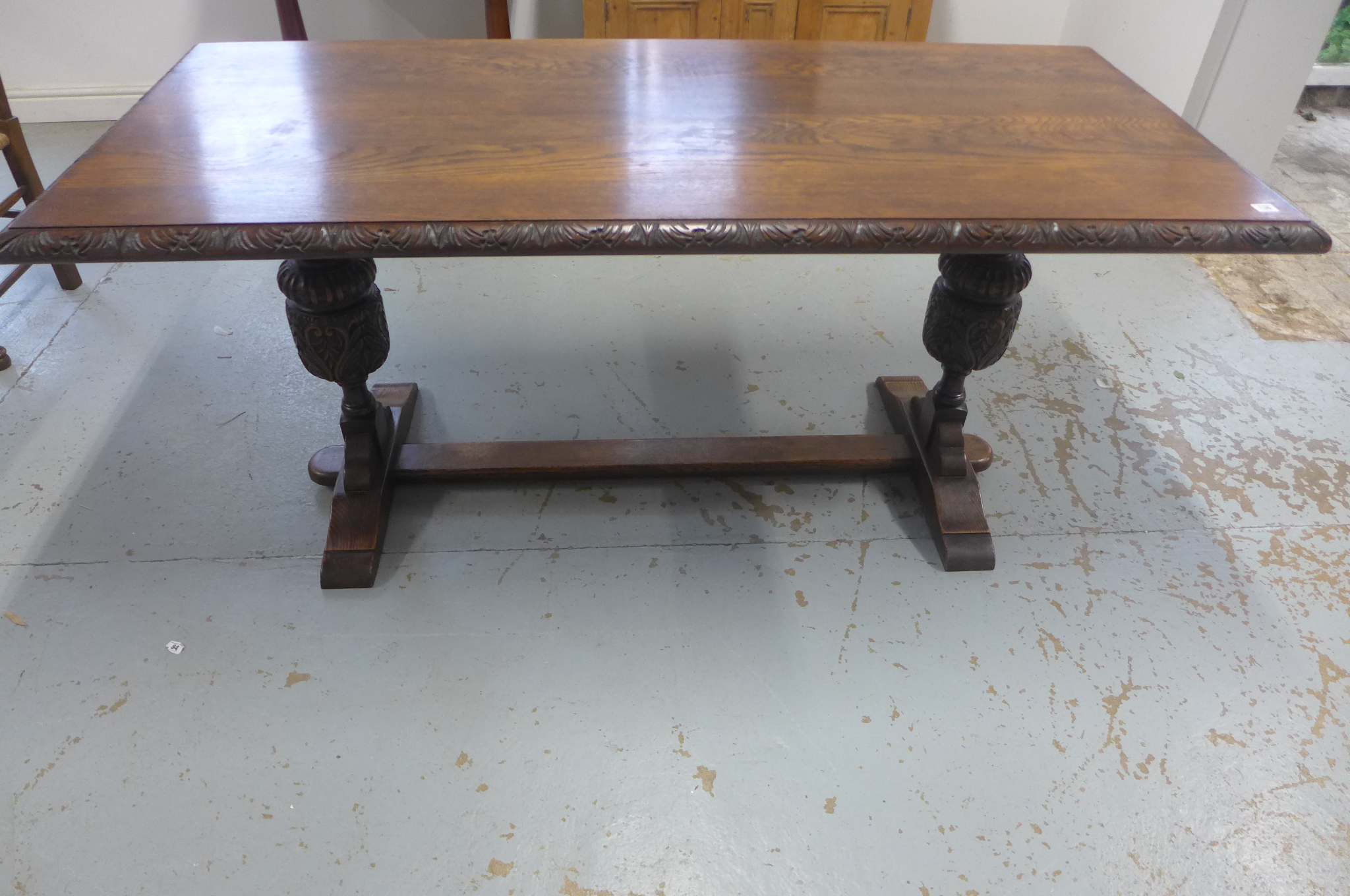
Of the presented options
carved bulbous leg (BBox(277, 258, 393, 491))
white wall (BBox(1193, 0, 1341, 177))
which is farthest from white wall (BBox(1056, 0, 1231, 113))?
carved bulbous leg (BBox(277, 258, 393, 491))

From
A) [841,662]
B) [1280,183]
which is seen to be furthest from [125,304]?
[1280,183]

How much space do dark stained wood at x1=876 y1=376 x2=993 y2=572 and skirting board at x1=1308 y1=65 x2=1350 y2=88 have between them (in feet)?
12.6

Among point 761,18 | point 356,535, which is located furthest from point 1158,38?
point 356,535

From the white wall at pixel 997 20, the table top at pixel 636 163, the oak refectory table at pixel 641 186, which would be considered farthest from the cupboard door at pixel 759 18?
the table top at pixel 636 163

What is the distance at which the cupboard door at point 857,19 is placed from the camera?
3137 millimetres

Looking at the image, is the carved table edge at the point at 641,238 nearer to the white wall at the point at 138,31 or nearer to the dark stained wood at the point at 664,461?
the dark stained wood at the point at 664,461

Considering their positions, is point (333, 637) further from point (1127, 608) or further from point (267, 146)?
point (1127, 608)

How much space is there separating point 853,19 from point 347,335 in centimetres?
242

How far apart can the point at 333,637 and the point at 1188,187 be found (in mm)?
1671

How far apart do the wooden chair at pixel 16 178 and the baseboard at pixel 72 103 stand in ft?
4.04

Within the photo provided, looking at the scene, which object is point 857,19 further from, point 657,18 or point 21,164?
point 21,164

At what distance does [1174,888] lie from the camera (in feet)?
4.34

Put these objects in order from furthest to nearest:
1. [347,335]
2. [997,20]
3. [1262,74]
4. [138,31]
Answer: [997,20] → [138,31] → [1262,74] → [347,335]

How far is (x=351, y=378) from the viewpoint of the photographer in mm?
1728
